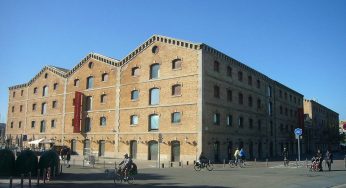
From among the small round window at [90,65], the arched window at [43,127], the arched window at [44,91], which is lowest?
the arched window at [43,127]

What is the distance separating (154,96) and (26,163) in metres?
21.0

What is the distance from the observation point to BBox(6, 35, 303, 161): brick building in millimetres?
37625

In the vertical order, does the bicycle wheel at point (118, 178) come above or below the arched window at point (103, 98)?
below

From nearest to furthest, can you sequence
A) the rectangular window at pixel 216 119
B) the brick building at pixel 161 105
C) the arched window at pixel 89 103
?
the brick building at pixel 161 105 < the rectangular window at pixel 216 119 < the arched window at pixel 89 103

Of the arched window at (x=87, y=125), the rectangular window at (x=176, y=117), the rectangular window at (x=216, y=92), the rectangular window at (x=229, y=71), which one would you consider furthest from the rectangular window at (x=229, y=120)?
the arched window at (x=87, y=125)

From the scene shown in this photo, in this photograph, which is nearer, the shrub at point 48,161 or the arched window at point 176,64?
the shrub at point 48,161

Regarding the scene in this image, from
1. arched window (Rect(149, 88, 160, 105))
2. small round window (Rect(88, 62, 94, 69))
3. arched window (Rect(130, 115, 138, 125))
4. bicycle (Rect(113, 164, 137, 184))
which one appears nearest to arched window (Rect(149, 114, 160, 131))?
arched window (Rect(149, 88, 160, 105))

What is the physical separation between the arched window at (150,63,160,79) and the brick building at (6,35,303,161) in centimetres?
12

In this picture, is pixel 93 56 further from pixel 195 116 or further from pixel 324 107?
pixel 324 107

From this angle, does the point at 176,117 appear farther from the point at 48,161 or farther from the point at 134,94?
the point at 48,161

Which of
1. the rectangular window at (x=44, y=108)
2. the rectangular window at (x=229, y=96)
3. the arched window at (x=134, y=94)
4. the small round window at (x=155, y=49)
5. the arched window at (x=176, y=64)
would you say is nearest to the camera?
the arched window at (x=176, y=64)

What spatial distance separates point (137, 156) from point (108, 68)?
41.4 feet

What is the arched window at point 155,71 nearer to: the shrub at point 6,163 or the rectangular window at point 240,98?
the rectangular window at point 240,98

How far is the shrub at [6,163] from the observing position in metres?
21.5
